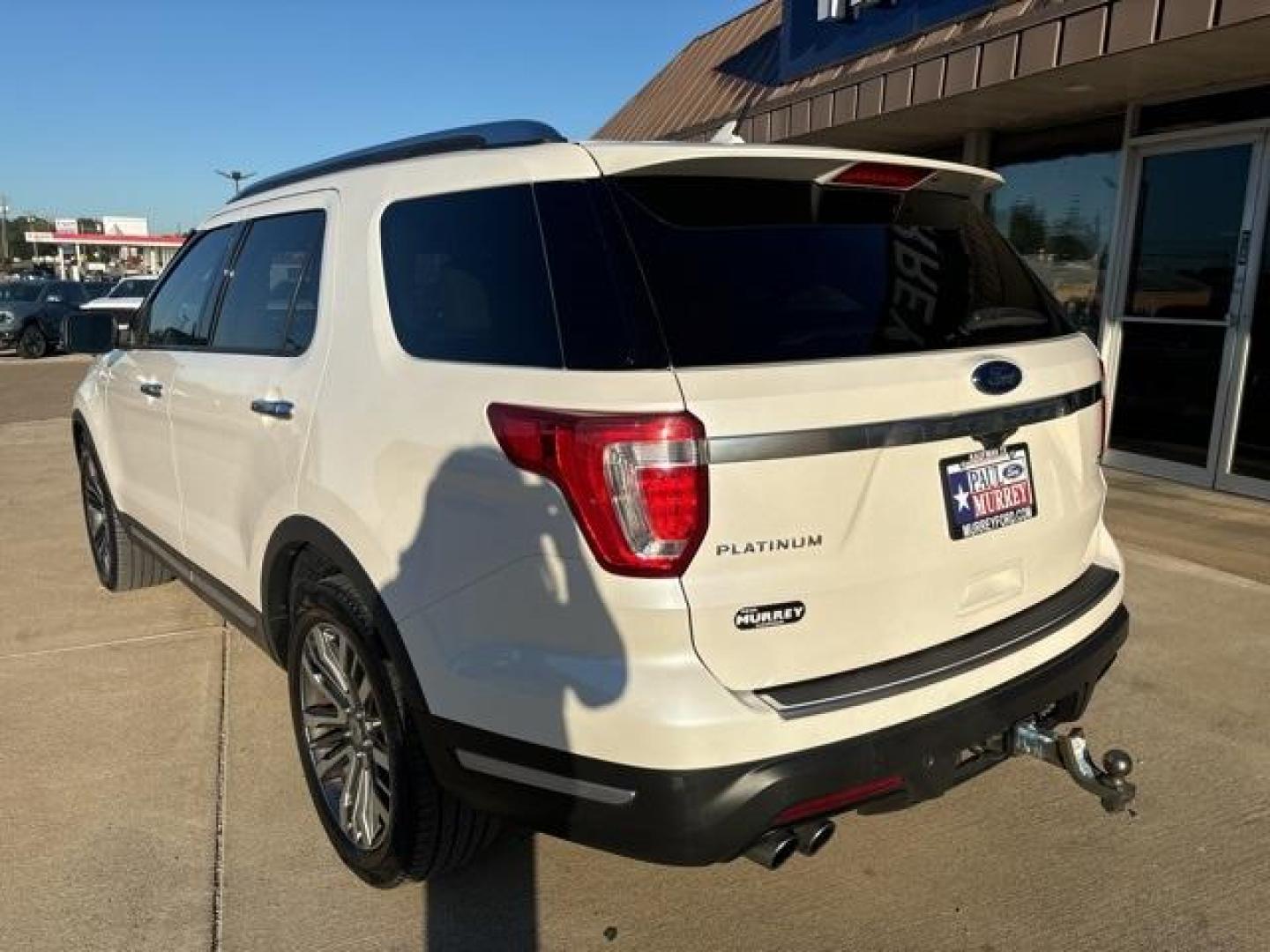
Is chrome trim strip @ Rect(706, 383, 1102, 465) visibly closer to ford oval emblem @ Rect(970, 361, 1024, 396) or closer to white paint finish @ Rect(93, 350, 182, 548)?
ford oval emblem @ Rect(970, 361, 1024, 396)

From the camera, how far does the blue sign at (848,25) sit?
23.5ft

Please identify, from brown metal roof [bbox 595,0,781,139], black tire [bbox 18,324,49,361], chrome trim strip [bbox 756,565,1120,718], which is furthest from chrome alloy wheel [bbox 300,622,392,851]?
black tire [bbox 18,324,49,361]

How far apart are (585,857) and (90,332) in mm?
3588

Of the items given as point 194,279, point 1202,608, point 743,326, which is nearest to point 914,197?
point 743,326

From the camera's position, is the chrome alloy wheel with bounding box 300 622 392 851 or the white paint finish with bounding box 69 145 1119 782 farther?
the chrome alloy wheel with bounding box 300 622 392 851

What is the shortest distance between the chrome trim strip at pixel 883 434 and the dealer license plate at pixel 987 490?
63 mm

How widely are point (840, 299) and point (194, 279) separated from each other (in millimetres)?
2807

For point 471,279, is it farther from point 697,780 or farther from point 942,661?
point 942,661

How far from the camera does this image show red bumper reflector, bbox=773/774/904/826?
6.52 feet

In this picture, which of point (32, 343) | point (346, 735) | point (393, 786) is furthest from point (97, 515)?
point (32, 343)

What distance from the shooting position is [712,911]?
8.47 ft

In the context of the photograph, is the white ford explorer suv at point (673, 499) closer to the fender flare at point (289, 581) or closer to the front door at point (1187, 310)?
the fender flare at point (289, 581)

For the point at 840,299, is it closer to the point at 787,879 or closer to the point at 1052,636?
the point at 1052,636

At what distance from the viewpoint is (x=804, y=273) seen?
87.4 inches
